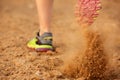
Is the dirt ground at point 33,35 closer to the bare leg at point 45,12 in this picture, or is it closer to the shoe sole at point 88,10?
the shoe sole at point 88,10

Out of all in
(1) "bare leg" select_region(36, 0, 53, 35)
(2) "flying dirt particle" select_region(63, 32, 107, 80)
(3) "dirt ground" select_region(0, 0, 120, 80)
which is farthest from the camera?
(1) "bare leg" select_region(36, 0, 53, 35)

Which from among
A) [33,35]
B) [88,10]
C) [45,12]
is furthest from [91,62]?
[33,35]

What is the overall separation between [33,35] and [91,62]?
3.48 ft

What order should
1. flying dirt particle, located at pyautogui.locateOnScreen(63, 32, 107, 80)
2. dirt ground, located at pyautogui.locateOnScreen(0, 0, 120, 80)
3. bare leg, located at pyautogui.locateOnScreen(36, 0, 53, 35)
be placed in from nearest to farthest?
1. flying dirt particle, located at pyautogui.locateOnScreen(63, 32, 107, 80)
2. dirt ground, located at pyautogui.locateOnScreen(0, 0, 120, 80)
3. bare leg, located at pyautogui.locateOnScreen(36, 0, 53, 35)

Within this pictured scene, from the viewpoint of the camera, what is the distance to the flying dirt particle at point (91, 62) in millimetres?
1865

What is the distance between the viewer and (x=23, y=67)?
2043 mm

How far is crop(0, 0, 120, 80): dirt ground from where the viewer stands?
1977mm

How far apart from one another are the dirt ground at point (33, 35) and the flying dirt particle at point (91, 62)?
0.06 metres

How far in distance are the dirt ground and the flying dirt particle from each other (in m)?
0.06

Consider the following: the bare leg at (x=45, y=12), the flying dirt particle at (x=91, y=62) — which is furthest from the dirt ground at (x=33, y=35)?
the bare leg at (x=45, y=12)

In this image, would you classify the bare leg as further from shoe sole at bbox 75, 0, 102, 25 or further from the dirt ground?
shoe sole at bbox 75, 0, 102, 25

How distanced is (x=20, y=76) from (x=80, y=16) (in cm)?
48

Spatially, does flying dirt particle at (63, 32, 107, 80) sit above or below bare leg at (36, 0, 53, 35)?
below


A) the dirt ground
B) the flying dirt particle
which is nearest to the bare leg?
the dirt ground
